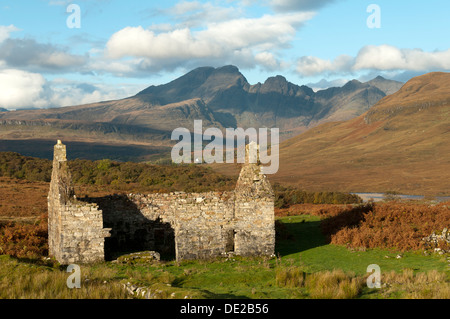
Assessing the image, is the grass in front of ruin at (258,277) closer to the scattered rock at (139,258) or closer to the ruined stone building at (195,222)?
the scattered rock at (139,258)

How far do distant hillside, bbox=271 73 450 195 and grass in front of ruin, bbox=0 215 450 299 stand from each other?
61015mm

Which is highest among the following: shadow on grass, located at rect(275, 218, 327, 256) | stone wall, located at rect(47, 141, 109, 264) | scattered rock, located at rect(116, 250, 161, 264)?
stone wall, located at rect(47, 141, 109, 264)

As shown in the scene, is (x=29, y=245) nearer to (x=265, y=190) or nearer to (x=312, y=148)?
(x=265, y=190)

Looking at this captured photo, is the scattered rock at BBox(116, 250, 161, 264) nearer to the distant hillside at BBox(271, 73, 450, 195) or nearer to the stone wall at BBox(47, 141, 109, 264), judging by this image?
the stone wall at BBox(47, 141, 109, 264)

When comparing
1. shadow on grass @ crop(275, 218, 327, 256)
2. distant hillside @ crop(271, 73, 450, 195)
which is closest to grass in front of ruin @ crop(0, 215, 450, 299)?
shadow on grass @ crop(275, 218, 327, 256)

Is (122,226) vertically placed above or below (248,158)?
below

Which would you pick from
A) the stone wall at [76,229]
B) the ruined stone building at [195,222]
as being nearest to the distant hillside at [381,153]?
the ruined stone building at [195,222]

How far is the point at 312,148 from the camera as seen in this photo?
157 m

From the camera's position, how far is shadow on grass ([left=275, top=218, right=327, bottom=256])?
1884 cm

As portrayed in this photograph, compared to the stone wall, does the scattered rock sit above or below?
below

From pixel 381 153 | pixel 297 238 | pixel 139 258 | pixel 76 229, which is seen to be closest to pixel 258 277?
pixel 139 258

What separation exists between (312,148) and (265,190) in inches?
5649
